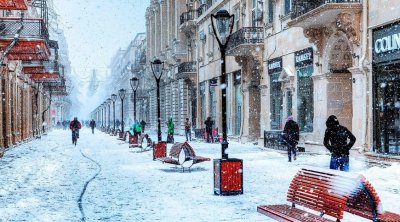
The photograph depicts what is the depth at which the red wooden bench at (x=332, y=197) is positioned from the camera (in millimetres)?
5836

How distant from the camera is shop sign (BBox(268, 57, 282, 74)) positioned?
2652 cm

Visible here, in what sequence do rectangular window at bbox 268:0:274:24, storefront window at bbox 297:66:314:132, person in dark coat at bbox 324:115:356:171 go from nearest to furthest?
person in dark coat at bbox 324:115:356:171
storefront window at bbox 297:66:314:132
rectangular window at bbox 268:0:274:24

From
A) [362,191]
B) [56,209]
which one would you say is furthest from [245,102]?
[362,191]

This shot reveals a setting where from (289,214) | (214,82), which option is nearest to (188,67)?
(214,82)

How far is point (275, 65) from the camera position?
27.1 meters

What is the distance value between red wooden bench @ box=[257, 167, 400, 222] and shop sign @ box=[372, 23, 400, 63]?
33.8 feet

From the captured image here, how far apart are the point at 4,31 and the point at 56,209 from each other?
14.8m

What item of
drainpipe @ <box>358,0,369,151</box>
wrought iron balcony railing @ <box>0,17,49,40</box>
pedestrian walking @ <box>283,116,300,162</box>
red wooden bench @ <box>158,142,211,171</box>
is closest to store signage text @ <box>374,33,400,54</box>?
drainpipe @ <box>358,0,369,151</box>

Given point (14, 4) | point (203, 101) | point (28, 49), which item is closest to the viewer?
Answer: point (14, 4)

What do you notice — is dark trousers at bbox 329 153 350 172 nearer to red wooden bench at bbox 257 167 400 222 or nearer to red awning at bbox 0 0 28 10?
red wooden bench at bbox 257 167 400 222

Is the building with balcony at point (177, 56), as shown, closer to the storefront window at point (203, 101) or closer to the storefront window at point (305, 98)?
the storefront window at point (203, 101)

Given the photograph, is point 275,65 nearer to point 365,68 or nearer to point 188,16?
point 365,68

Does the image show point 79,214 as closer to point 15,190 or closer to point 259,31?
point 15,190

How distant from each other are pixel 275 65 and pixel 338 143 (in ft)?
53.6
